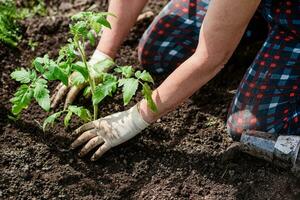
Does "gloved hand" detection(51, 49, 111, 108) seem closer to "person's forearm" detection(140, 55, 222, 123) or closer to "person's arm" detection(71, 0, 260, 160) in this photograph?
"person's arm" detection(71, 0, 260, 160)

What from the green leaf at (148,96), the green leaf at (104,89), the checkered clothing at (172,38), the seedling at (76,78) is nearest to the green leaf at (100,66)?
the seedling at (76,78)

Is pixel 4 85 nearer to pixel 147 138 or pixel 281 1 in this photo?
pixel 147 138

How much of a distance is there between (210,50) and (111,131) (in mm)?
606

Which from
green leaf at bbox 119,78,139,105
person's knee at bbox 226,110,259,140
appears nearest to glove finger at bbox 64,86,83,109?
green leaf at bbox 119,78,139,105

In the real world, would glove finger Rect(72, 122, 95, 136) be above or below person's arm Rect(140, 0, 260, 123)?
below

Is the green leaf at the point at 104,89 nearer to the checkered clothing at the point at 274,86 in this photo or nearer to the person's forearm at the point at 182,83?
the person's forearm at the point at 182,83

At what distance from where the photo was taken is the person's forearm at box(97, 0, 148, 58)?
2.80 metres

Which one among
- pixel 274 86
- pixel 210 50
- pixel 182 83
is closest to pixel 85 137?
pixel 182 83

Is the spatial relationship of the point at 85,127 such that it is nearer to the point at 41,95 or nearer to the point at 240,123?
the point at 41,95

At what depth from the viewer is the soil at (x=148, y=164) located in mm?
2512

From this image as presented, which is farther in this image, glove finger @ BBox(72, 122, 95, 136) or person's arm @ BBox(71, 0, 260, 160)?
glove finger @ BBox(72, 122, 95, 136)

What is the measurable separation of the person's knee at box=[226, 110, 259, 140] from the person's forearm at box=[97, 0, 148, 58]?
0.71m

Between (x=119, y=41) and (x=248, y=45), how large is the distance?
81 centimetres

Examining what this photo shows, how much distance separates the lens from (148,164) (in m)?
2.63
